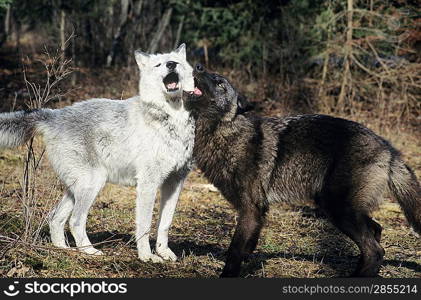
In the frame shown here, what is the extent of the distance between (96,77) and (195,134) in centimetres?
1184

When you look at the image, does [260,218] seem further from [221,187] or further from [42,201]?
[42,201]

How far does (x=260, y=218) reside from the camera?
5887 mm

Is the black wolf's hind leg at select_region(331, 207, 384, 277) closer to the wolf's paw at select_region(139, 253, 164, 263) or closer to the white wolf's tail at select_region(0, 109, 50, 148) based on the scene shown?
the wolf's paw at select_region(139, 253, 164, 263)

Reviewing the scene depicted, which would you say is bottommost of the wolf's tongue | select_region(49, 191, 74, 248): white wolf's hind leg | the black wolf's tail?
select_region(49, 191, 74, 248): white wolf's hind leg

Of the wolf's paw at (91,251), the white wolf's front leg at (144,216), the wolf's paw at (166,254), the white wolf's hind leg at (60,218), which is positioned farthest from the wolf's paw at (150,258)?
the white wolf's hind leg at (60,218)

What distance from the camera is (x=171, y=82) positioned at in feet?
19.8

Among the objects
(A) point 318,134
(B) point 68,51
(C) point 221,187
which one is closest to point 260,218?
(C) point 221,187

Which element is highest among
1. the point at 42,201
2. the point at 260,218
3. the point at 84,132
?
the point at 84,132

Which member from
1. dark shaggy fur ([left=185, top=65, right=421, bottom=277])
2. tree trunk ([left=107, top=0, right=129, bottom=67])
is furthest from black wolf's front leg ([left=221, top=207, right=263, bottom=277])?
tree trunk ([left=107, top=0, right=129, bottom=67])

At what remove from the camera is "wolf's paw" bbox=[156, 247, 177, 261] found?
19.8 ft

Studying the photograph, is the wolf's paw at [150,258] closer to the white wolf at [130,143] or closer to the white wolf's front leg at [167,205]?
the white wolf at [130,143]

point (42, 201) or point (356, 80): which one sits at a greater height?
point (356, 80)

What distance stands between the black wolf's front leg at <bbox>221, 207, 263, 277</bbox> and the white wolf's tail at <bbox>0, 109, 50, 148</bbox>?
235 cm

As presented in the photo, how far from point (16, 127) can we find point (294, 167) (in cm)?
291
